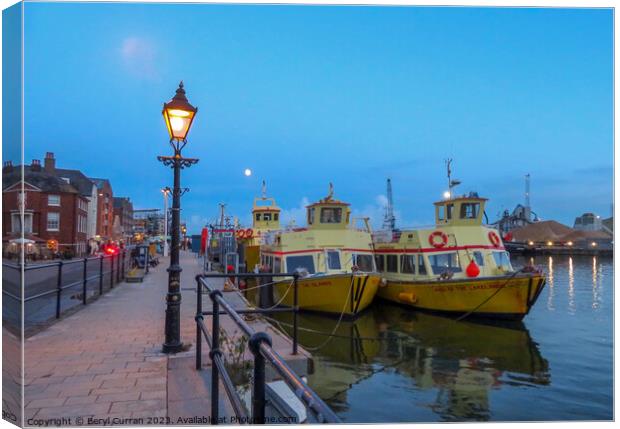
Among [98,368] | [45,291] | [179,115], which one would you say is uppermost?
[179,115]

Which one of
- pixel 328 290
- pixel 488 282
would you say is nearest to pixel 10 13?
pixel 328 290

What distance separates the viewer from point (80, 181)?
24.5 ft

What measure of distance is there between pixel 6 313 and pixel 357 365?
23.1ft

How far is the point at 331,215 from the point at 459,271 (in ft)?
16.1

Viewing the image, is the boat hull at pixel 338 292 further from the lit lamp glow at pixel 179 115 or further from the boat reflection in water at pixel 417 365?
the lit lamp glow at pixel 179 115

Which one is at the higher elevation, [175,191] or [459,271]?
[175,191]

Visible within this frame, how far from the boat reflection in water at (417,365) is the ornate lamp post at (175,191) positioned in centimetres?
310

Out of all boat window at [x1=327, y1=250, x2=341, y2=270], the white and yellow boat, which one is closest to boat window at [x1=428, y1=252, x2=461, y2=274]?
the white and yellow boat

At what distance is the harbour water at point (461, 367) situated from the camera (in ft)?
24.1

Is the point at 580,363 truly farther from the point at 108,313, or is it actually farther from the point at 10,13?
the point at 10,13

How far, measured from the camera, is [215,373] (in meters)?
3.45

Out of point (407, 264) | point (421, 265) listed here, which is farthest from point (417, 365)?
point (407, 264)

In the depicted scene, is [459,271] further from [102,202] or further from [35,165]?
[35,165]

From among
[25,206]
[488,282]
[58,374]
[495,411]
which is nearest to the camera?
[25,206]
